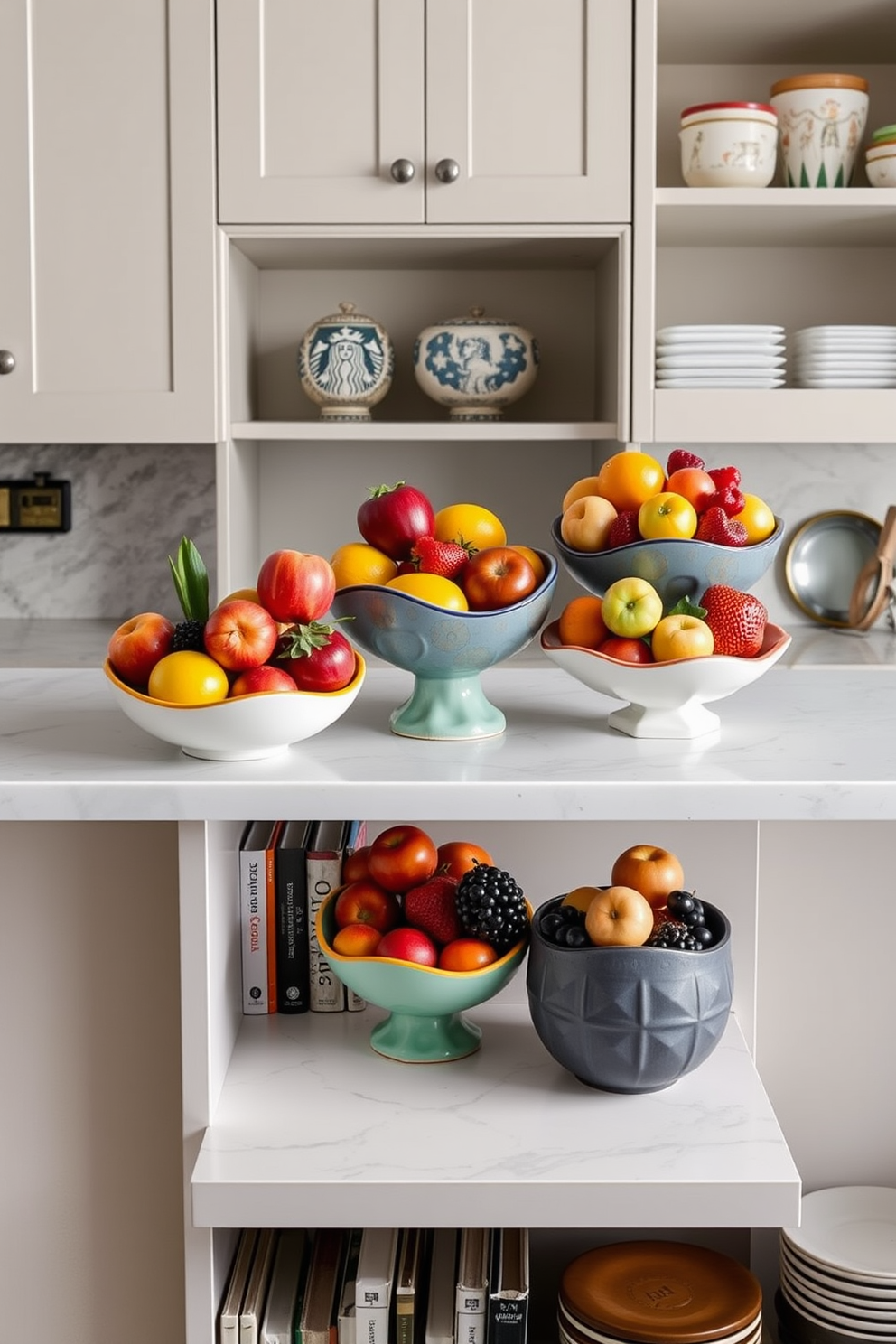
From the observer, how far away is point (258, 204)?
2.47 meters

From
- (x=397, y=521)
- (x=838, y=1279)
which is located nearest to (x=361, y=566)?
(x=397, y=521)

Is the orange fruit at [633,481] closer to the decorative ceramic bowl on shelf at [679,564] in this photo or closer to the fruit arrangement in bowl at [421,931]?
the decorative ceramic bowl on shelf at [679,564]

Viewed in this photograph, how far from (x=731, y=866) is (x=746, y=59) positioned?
202 centimetres

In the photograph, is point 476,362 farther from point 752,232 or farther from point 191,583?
point 191,583

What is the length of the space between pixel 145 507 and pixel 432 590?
1.87 metres

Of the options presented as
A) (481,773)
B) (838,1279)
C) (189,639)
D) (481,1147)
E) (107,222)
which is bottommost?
(838,1279)

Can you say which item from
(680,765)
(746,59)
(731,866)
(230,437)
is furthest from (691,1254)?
(746,59)

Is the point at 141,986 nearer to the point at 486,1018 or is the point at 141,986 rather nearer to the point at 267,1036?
the point at 267,1036

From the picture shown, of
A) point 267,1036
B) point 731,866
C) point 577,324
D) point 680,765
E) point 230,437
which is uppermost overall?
Answer: point 577,324

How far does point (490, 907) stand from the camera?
1146 millimetres

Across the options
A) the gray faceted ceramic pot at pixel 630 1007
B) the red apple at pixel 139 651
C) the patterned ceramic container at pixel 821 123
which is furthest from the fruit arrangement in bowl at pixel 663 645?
the patterned ceramic container at pixel 821 123

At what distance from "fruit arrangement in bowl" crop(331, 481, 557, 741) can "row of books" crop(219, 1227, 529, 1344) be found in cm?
46

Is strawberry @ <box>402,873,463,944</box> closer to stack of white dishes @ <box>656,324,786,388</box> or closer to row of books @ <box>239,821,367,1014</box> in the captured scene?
A: row of books @ <box>239,821,367,1014</box>

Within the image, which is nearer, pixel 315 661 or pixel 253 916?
pixel 315 661
